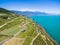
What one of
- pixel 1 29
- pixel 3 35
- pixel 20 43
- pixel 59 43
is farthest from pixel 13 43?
pixel 59 43

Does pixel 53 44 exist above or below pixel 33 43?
below

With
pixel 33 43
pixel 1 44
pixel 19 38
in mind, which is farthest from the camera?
pixel 19 38

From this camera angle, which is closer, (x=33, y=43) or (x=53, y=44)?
(x=33, y=43)

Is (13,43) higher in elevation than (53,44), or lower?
higher

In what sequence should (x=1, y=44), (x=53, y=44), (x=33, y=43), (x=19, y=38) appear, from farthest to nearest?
(x=53, y=44) < (x=19, y=38) < (x=33, y=43) < (x=1, y=44)

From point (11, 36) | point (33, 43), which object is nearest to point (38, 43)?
point (33, 43)

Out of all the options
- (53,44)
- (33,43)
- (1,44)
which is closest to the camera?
(1,44)

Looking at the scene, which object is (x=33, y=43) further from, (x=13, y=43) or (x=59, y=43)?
(x=59, y=43)

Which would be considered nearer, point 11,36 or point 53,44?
point 11,36

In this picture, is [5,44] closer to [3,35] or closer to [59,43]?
[3,35]
